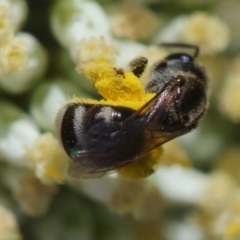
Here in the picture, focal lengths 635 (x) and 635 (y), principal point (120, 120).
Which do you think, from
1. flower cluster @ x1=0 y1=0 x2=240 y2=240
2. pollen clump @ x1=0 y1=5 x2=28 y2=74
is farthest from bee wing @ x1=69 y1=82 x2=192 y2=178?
pollen clump @ x1=0 y1=5 x2=28 y2=74

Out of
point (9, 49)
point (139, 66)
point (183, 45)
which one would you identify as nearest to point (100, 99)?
point (139, 66)

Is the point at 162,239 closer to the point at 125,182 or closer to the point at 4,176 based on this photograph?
the point at 125,182

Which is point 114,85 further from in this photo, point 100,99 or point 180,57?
point 180,57

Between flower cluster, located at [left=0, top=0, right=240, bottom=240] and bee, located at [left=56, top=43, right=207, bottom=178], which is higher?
bee, located at [left=56, top=43, right=207, bottom=178]

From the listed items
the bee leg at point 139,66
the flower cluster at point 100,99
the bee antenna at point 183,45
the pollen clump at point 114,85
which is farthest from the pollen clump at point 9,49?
the bee antenna at point 183,45

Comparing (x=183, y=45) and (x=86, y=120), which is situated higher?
(x=86, y=120)

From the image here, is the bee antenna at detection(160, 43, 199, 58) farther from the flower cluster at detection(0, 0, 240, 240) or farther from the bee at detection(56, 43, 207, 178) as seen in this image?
the bee at detection(56, 43, 207, 178)

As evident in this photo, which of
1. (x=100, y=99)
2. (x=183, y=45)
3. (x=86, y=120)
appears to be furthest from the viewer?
(x=183, y=45)
